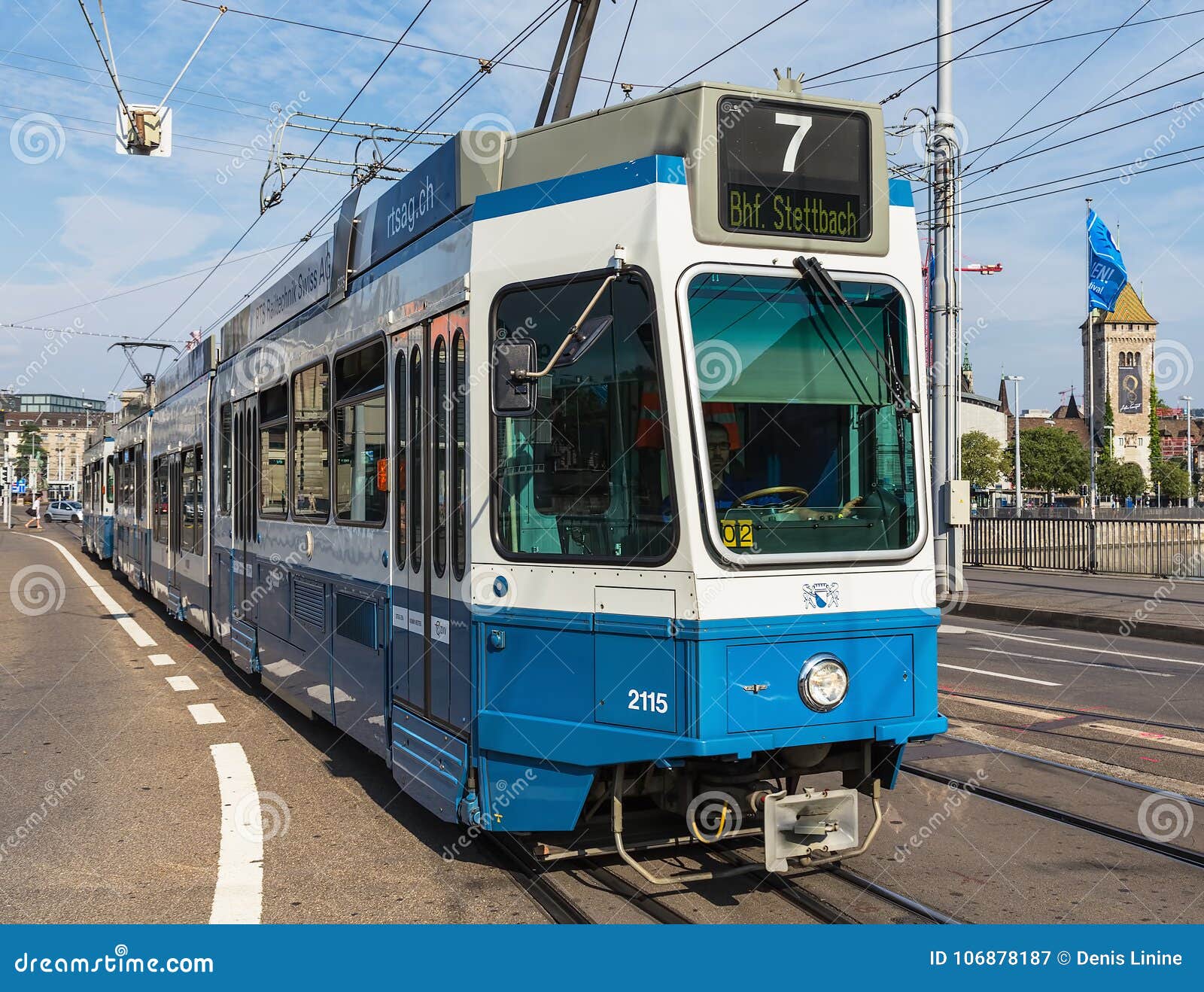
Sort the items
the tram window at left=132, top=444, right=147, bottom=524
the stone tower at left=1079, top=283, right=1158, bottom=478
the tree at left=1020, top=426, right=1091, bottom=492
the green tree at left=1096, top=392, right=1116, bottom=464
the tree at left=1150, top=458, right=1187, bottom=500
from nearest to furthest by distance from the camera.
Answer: the tram window at left=132, top=444, right=147, bottom=524, the tree at left=1020, top=426, right=1091, bottom=492, the green tree at left=1096, top=392, right=1116, bottom=464, the tree at left=1150, top=458, right=1187, bottom=500, the stone tower at left=1079, top=283, right=1158, bottom=478

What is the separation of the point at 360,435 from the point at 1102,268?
1953cm

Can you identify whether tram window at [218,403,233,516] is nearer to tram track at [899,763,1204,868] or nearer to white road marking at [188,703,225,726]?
white road marking at [188,703,225,726]

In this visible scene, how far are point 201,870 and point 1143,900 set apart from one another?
4209 millimetres

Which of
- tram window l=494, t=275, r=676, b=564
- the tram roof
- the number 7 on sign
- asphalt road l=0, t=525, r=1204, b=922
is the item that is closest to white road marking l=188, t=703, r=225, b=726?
asphalt road l=0, t=525, r=1204, b=922

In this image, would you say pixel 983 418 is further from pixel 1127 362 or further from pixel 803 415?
pixel 803 415

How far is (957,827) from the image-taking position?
247 inches

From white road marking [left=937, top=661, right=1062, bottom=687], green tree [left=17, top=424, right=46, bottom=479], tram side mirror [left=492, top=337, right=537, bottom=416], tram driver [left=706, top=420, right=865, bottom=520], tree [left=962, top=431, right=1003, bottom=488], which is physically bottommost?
white road marking [left=937, top=661, right=1062, bottom=687]

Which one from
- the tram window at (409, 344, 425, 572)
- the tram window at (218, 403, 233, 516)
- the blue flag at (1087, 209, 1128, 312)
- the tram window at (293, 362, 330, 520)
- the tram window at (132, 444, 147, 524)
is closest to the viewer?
the tram window at (409, 344, 425, 572)

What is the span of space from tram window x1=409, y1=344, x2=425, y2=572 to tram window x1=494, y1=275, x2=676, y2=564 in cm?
82

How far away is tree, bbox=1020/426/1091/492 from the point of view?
320 feet

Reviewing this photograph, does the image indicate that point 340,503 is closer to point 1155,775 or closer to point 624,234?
point 624,234

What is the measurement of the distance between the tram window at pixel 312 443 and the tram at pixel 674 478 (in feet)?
6.03

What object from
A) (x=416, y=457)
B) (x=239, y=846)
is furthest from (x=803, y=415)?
(x=239, y=846)

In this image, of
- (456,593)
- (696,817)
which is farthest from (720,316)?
(696,817)
